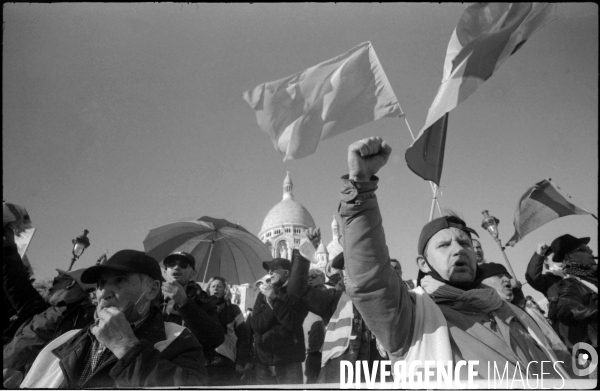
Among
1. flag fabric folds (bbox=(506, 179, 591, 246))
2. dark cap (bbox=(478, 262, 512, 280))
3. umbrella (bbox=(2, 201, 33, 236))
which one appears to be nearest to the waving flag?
dark cap (bbox=(478, 262, 512, 280))

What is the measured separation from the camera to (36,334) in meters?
3.76

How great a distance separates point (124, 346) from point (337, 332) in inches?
98.9

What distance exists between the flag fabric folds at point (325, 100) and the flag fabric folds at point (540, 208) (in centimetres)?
219

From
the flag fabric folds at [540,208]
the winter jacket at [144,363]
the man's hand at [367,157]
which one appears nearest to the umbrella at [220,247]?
the winter jacket at [144,363]

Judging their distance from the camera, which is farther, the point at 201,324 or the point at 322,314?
the point at 322,314

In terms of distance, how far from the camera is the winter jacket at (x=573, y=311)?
13.5ft

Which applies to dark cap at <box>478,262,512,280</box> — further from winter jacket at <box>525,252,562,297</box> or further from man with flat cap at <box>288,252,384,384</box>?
winter jacket at <box>525,252,562,297</box>

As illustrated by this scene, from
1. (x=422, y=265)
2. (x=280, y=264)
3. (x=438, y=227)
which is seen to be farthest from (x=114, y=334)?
(x=280, y=264)

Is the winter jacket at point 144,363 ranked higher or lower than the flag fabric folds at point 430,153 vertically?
lower

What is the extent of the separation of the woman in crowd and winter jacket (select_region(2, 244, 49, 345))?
1.56m

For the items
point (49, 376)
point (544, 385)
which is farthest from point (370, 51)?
point (49, 376)

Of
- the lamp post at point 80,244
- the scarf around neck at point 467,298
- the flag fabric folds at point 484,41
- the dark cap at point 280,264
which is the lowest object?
the scarf around neck at point 467,298

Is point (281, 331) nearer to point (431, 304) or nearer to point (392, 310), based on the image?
point (431, 304)

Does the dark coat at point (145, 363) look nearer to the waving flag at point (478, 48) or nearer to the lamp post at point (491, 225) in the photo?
the waving flag at point (478, 48)
